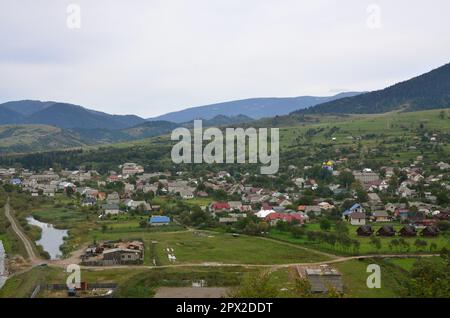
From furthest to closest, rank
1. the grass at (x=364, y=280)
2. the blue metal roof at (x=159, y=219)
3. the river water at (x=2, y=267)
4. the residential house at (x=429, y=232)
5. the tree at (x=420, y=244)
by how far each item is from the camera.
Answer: the blue metal roof at (x=159, y=219) → the residential house at (x=429, y=232) → the tree at (x=420, y=244) → the river water at (x=2, y=267) → the grass at (x=364, y=280)

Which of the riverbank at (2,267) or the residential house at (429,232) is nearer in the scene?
the riverbank at (2,267)

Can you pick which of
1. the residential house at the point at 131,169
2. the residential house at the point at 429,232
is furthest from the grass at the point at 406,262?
the residential house at the point at 131,169

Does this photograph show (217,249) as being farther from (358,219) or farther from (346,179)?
(346,179)

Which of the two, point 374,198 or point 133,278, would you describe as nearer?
point 133,278

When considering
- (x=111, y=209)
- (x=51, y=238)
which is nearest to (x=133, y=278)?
(x=51, y=238)

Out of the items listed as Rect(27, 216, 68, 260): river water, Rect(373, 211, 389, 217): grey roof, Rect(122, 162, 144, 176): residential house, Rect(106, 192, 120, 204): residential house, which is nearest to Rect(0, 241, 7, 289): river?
Rect(27, 216, 68, 260): river water

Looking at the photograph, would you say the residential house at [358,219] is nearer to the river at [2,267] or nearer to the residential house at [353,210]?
the residential house at [353,210]
